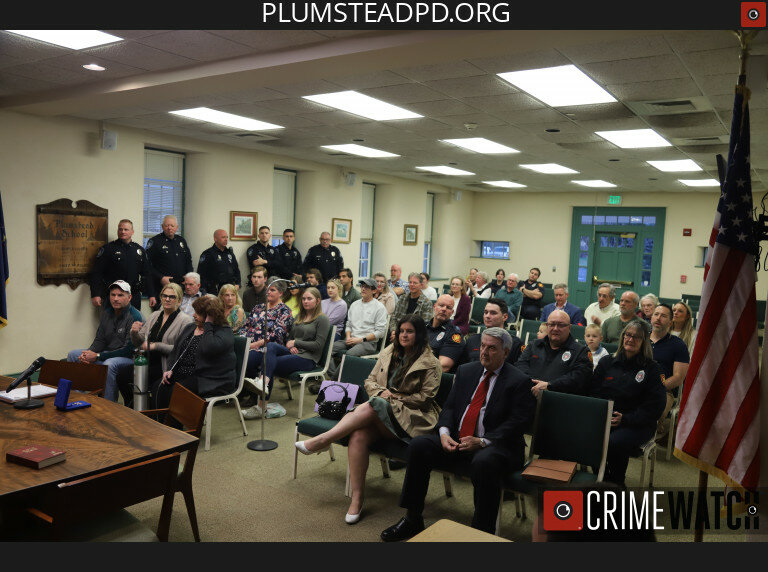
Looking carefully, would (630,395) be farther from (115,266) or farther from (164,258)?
(164,258)

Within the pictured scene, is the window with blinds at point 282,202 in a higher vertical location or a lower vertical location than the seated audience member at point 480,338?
higher

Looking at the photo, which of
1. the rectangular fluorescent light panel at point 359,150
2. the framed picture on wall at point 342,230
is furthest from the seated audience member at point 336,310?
the framed picture on wall at point 342,230

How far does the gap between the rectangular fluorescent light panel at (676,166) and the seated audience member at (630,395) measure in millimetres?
5295

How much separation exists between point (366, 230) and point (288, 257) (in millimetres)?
2913

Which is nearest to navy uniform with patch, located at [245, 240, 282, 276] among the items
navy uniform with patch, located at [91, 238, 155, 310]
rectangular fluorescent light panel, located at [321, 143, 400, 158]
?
rectangular fluorescent light panel, located at [321, 143, 400, 158]

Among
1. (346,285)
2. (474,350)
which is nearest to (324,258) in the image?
(346,285)

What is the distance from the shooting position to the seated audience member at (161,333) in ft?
15.9

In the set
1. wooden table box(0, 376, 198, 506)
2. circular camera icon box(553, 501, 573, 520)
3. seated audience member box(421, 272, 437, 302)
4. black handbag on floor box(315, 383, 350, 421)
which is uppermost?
seated audience member box(421, 272, 437, 302)

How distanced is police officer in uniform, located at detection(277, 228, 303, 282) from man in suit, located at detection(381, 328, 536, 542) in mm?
6006

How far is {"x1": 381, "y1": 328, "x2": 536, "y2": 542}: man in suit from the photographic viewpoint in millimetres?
3162

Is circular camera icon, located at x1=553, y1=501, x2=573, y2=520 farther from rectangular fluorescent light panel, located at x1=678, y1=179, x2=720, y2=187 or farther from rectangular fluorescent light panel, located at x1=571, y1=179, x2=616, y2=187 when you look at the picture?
rectangular fluorescent light panel, located at x1=571, y1=179, x2=616, y2=187

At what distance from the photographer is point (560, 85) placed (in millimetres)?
4594
